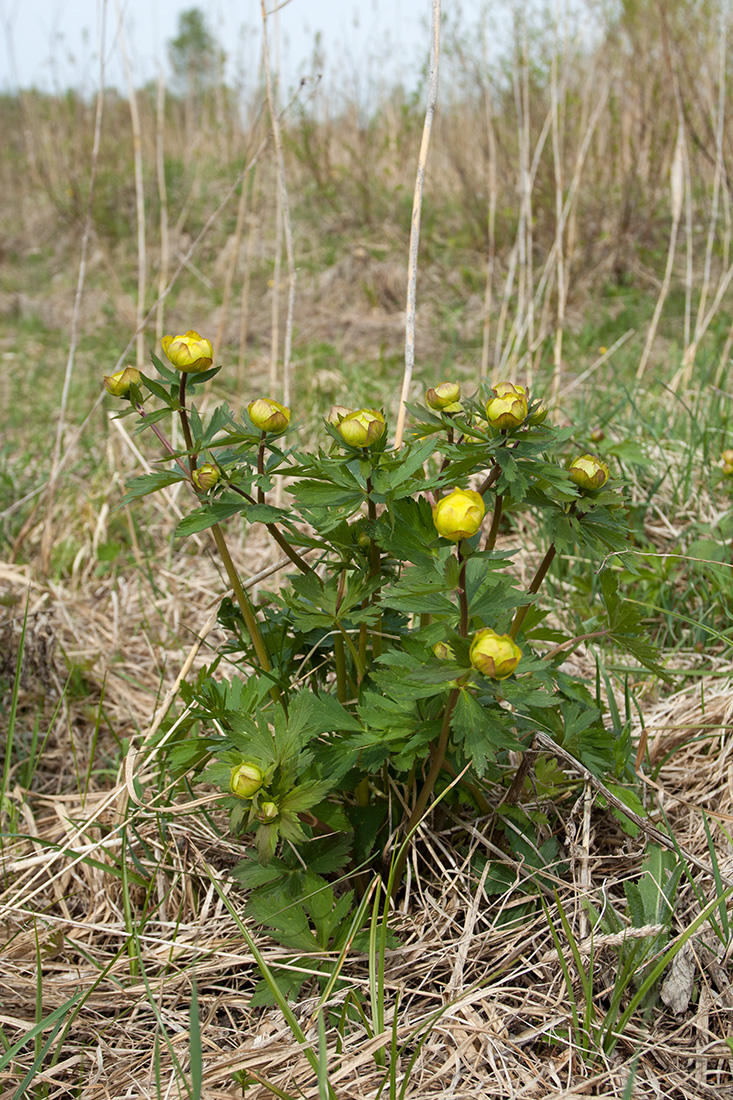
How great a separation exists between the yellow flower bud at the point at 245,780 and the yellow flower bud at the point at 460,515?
0.37 m

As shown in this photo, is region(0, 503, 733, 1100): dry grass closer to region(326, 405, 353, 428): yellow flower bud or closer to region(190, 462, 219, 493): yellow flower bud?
region(190, 462, 219, 493): yellow flower bud

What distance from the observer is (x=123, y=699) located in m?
1.84

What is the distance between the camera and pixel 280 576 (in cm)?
213

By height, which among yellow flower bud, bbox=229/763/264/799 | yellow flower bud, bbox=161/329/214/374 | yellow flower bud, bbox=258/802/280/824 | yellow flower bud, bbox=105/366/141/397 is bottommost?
yellow flower bud, bbox=258/802/280/824

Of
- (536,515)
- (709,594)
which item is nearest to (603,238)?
(536,515)

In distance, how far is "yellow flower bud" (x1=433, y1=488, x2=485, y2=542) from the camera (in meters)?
0.76

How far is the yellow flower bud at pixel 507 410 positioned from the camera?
0.84 m

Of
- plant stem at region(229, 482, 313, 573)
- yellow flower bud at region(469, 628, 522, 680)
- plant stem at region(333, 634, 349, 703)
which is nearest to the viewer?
yellow flower bud at region(469, 628, 522, 680)

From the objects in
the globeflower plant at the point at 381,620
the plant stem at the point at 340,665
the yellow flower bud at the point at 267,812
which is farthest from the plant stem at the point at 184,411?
the yellow flower bud at the point at 267,812

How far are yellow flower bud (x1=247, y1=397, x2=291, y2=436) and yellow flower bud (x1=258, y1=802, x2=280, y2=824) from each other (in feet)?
1.48

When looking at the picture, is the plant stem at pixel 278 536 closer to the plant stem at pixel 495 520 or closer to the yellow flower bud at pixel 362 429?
the yellow flower bud at pixel 362 429

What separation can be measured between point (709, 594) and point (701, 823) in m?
0.63

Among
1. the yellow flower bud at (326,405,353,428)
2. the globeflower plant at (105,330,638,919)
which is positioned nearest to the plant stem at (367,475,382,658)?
the globeflower plant at (105,330,638,919)

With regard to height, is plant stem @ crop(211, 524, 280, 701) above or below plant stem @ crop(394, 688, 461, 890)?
above
